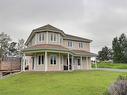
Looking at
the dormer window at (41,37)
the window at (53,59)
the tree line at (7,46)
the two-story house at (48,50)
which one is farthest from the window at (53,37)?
the tree line at (7,46)

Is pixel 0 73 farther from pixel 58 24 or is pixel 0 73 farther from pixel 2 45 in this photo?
pixel 2 45

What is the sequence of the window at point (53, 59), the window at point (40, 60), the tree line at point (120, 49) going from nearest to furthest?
the window at point (40, 60), the window at point (53, 59), the tree line at point (120, 49)

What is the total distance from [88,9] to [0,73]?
1997cm

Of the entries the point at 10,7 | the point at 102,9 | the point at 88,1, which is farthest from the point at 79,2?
the point at 10,7

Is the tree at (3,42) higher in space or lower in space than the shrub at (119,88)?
higher

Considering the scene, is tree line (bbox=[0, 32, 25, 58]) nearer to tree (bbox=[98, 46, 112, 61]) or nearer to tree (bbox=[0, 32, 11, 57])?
tree (bbox=[0, 32, 11, 57])

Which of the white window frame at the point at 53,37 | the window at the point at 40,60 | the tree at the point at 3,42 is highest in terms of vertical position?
the tree at the point at 3,42

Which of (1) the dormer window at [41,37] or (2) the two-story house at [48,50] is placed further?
(1) the dormer window at [41,37]

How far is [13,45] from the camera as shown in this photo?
95688 millimetres

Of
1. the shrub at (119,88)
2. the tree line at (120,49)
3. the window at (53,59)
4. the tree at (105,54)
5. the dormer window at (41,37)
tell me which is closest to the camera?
the shrub at (119,88)

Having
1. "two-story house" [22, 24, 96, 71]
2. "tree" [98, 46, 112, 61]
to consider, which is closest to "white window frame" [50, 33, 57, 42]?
"two-story house" [22, 24, 96, 71]

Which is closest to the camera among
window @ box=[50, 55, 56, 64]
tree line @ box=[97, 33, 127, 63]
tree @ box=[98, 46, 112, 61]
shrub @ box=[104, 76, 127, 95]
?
shrub @ box=[104, 76, 127, 95]

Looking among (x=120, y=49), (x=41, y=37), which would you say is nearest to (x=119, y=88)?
(x=41, y=37)

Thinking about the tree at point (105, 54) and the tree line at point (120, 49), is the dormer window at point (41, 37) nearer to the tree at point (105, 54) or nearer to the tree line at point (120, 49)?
the tree line at point (120, 49)
